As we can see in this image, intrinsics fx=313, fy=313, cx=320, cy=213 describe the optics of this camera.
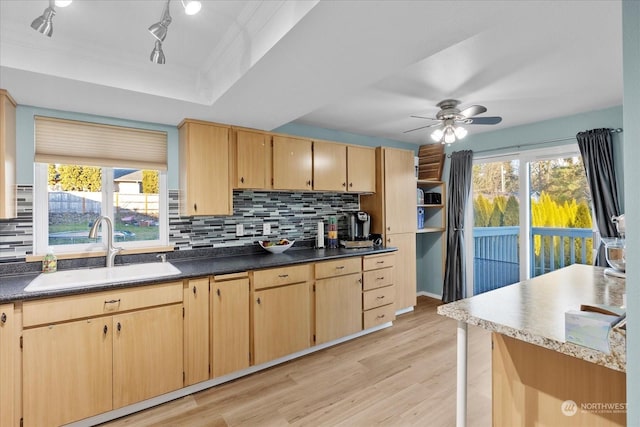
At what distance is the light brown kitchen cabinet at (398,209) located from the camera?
379cm

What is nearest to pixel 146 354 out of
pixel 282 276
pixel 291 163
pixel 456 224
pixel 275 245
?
pixel 282 276

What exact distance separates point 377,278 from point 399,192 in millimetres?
1154

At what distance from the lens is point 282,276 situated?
2.72 meters

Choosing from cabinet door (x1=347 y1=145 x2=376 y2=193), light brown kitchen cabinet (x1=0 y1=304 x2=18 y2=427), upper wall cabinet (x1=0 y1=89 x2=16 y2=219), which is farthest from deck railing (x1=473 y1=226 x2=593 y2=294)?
upper wall cabinet (x1=0 y1=89 x2=16 y2=219)

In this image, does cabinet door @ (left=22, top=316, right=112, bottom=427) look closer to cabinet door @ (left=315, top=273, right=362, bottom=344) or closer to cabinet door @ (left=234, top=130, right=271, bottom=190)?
cabinet door @ (left=234, top=130, right=271, bottom=190)

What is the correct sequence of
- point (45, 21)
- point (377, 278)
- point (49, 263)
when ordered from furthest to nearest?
point (377, 278)
point (49, 263)
point (45, 21)

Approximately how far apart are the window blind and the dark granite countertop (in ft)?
2.90

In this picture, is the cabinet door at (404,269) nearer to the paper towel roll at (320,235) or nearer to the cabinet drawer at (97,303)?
the paper towel roll at (320,235)

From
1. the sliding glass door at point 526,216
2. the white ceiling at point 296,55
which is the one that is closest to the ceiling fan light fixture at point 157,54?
the white ceiling at point 296,55

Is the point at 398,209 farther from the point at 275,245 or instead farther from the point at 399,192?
the point at 275,245

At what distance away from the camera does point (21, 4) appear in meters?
1.54

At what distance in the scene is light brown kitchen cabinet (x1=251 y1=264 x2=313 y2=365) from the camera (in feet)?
8.48

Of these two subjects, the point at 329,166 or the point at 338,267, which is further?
the point at 329,166

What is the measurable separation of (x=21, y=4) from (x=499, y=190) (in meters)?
4.62
